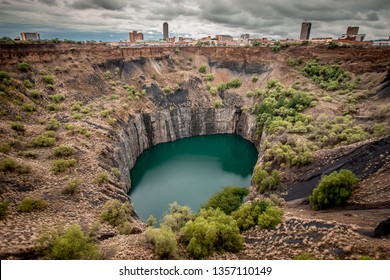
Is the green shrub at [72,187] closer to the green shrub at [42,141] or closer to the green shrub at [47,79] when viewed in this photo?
the green shrub at [42,141]

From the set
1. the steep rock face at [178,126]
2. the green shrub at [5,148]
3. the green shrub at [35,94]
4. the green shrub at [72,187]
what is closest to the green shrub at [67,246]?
the green shrub at [72,187]

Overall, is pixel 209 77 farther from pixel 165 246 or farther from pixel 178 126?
pixel 165 246

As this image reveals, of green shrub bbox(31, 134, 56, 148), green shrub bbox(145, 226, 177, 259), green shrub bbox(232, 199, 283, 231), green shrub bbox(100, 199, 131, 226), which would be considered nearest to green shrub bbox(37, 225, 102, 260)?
green shrub bbox(145, 226, 177, 259)

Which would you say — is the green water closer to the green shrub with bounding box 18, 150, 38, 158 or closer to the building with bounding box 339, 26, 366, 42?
the green shrub with bounding box 18, 150, 38, 158

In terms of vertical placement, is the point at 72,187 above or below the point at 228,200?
above

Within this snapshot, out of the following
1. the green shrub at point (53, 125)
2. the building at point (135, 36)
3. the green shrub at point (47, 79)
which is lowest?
the green shrub at point (53, 125)

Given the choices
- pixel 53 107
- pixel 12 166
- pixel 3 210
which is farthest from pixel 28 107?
pixel 3 210
